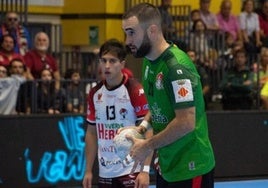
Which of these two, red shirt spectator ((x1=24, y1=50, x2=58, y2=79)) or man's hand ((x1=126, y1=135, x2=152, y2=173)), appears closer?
man's hand ((x1=126, y1=135, x2=152, y2=173))

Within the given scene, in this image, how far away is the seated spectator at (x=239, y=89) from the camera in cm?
1495

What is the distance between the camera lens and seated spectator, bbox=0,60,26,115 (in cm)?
1254

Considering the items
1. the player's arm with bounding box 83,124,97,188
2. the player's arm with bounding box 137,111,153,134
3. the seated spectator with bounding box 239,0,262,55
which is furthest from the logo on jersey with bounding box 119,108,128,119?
the seated spectator with bounding box 239,0,262,55

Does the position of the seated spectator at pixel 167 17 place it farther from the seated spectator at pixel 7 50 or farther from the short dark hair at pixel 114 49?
the short dark hair at pixel 114 49

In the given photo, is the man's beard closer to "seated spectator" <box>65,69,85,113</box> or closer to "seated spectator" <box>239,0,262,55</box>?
"seated spectator" <box>65,69,85,113</box>

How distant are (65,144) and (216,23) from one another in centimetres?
572

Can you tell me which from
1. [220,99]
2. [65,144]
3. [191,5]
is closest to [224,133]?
[220,99]

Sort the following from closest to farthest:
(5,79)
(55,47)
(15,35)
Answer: (5,79) → (15,35) → (55,47)

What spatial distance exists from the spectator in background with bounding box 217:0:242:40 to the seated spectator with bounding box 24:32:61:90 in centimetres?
477

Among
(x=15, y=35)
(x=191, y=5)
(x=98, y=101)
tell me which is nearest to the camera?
(x=98, y=101)

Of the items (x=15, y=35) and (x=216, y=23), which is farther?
(x=216, y=23)

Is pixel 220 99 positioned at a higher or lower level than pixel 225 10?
lower

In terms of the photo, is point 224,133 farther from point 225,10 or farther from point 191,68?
point 191,68

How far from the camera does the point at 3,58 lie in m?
13.1
